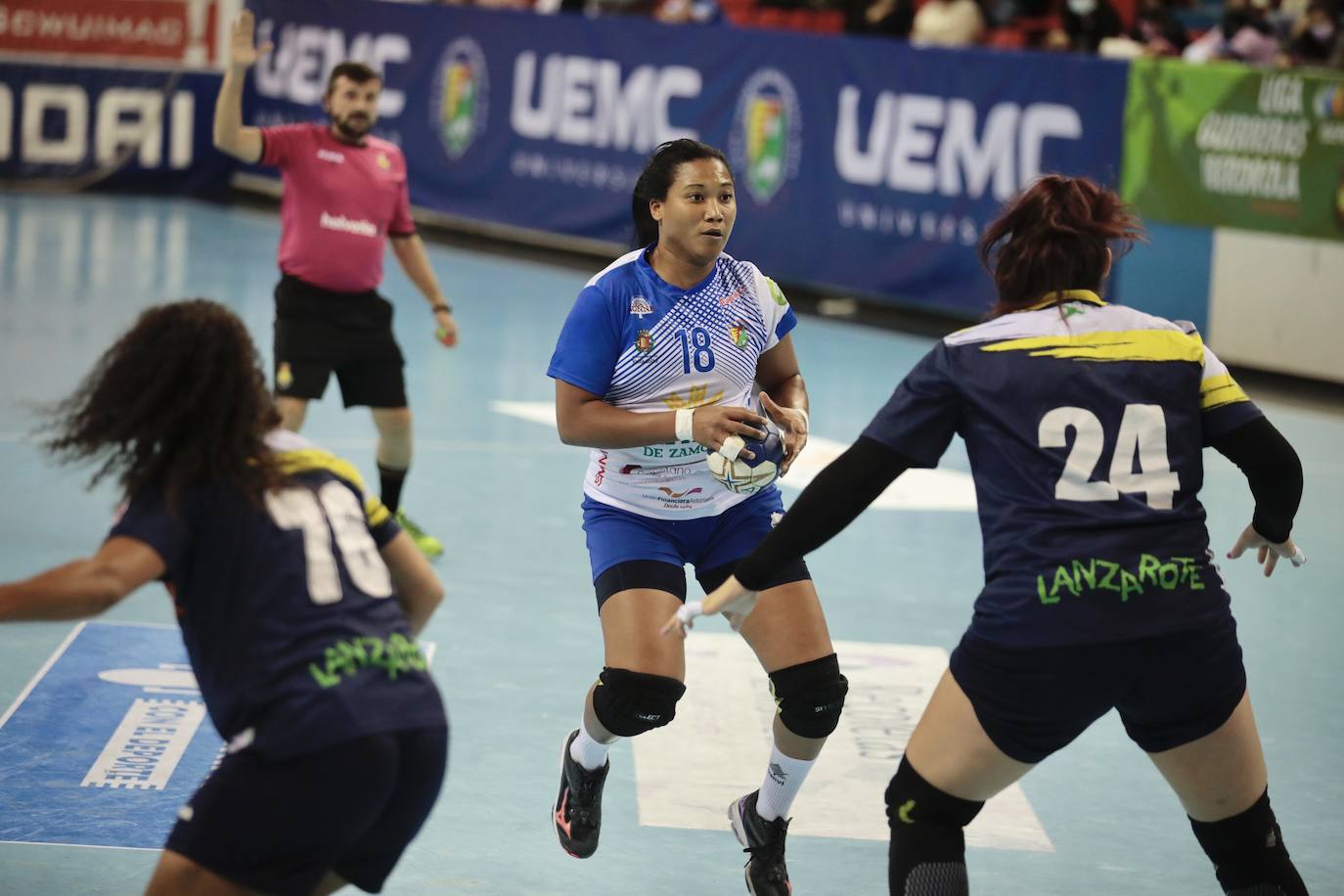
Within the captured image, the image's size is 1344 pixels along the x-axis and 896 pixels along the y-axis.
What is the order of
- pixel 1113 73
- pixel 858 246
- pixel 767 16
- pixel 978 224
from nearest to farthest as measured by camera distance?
pixel 1113 73, pixel 978 224, pixel 858 246, pixel 767 16

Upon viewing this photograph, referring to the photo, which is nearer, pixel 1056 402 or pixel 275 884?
pixel 275 884

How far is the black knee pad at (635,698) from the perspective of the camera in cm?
487

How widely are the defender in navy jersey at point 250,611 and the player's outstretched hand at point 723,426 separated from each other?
155 cm

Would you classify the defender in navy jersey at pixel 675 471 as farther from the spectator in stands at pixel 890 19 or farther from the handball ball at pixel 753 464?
the spectator in stands at pixel 890 19

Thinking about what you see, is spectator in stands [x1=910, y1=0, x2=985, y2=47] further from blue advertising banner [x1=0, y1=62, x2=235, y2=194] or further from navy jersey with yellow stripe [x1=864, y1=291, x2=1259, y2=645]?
navy jersey with yellow stripe [x1=864, y1=291, x2=1259, y2=645]

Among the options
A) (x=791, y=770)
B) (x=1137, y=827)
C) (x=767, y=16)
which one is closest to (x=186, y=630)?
(x=791, y=770)

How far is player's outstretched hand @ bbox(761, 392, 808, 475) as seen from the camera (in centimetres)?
505

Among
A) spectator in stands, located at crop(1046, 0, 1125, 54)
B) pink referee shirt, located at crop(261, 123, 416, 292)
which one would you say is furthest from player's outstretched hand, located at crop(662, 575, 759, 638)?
spectator in stands, located at crop(1046, 0, 1125, 54)

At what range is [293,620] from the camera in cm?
333

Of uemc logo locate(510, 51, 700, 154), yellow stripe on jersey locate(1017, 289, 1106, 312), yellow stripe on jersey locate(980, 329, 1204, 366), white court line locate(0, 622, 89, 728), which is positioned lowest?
white court line locate(0, 622, 89, 728)

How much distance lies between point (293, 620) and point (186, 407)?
0.43m

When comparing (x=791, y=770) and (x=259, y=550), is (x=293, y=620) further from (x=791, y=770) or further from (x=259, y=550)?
(x=791, y=770)

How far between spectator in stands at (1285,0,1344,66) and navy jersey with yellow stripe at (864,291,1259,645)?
35.6 ft

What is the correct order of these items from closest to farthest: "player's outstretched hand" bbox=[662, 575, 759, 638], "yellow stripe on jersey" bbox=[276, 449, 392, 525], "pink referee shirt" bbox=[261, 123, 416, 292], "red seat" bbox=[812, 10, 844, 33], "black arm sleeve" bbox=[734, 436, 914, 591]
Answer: "yellow stripe on jersey" bbox=[276, 449, 392, 525] < "black arm sleeve" bbox=[734, 436, 914, 591] < "player's outstretched hand" bbox=[662, 575, 759, 638] < "pink referee shirt" bbox=[261, 123, 416, 292] < "red seat" bbox=[812, 10, 844, 33]
